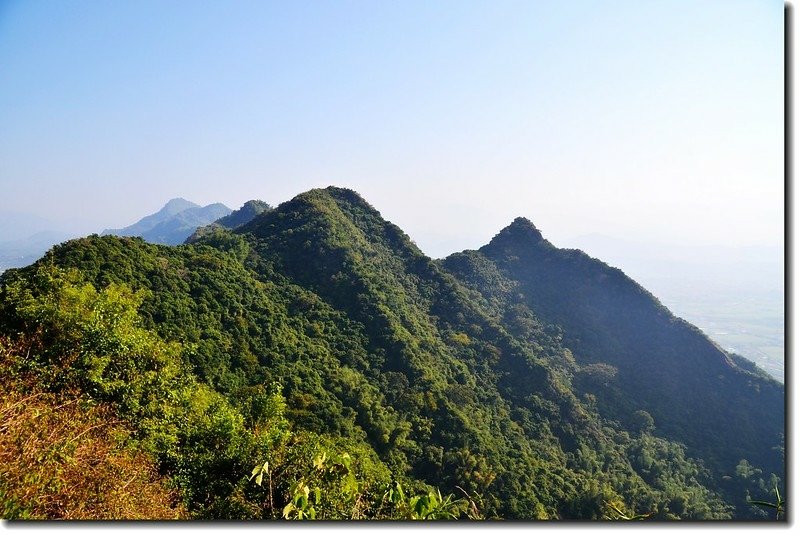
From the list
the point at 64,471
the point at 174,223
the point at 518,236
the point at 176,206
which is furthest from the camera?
the point at 176,206

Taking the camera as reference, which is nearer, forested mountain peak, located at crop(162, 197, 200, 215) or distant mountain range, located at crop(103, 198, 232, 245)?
distant mountain range, located at crop(103, 198, 232, 245)

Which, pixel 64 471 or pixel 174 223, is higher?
pixel 174 223

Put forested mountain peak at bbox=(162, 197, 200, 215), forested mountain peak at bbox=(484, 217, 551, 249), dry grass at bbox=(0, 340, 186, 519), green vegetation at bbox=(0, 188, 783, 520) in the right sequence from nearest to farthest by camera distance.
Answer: dry grass at bbox=(0, 340, 186, 519) → green vegetation at bbox=(0, 188, 783, 520) → forested mountain peak at bbox=(484, 217, 551, 249) → forested mountain peak at bbox=(162, 197, 200, 215)

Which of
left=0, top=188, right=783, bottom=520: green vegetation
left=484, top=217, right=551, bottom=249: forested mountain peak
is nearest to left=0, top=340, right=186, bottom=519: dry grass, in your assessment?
left=0, top=188, right=783, bottom=520: green vegetation

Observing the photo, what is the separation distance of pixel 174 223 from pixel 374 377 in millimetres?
88673

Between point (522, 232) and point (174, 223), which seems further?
point (174, 223)

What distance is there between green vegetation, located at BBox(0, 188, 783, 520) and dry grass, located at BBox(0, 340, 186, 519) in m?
0.09

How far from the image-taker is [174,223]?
9112cm

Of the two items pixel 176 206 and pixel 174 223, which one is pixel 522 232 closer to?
pixel 174 223

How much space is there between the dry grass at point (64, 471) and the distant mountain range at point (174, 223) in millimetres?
72587

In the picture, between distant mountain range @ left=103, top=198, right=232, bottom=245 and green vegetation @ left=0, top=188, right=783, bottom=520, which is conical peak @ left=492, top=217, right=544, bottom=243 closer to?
green vegetation @ left=0, top=188, right=783, bottom=520

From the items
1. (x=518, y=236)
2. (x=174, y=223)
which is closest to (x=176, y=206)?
(x=174, y=223)

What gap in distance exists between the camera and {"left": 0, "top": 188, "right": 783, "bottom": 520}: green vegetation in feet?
15.3

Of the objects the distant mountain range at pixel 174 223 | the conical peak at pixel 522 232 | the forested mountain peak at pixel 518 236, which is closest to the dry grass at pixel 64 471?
the forested mountain peak at pixel 518 236
